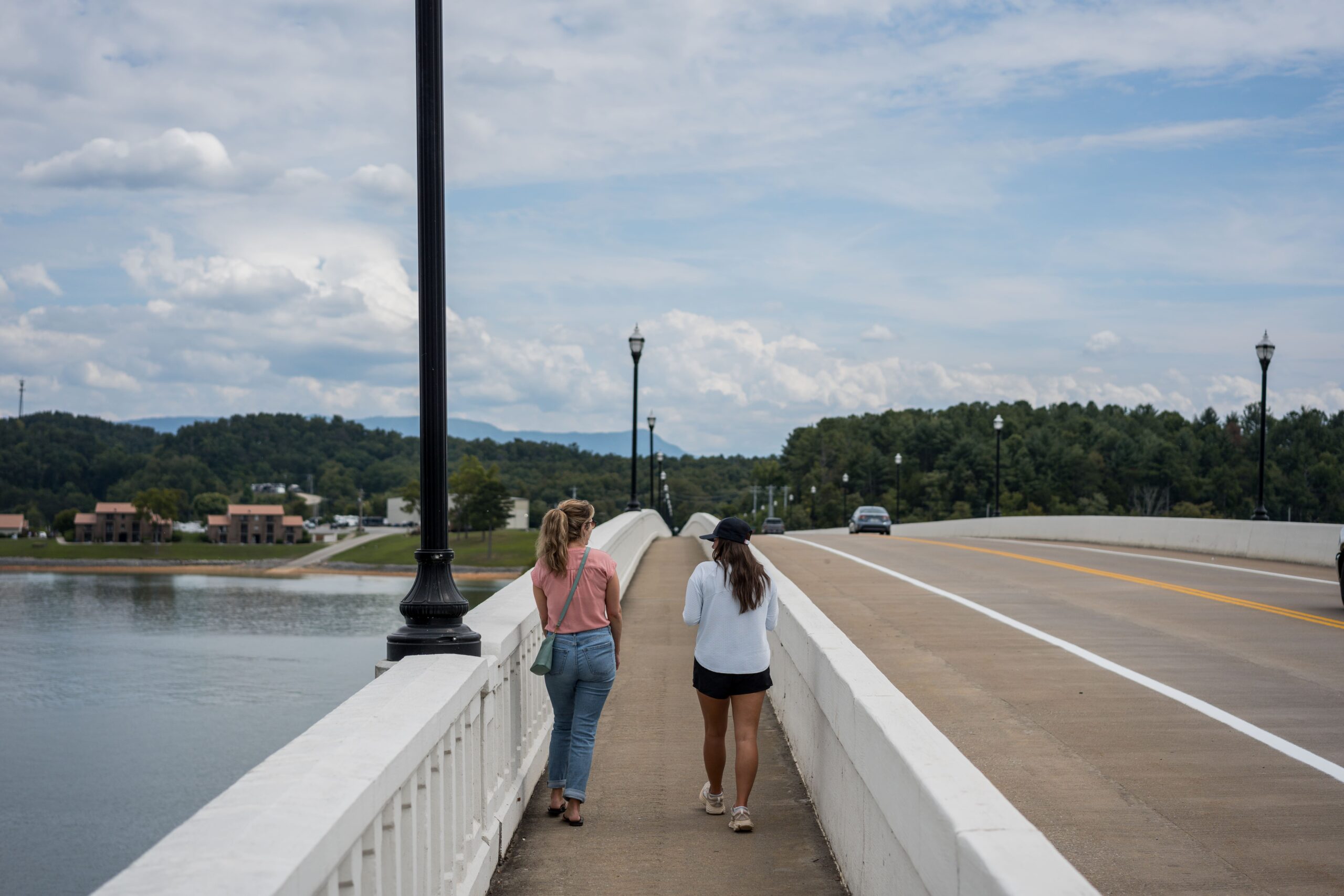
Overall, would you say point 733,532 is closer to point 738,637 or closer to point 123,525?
point 738,637

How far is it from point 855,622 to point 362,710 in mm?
10496

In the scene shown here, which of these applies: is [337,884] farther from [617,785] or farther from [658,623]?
[658,623]

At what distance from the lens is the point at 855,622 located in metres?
14.2

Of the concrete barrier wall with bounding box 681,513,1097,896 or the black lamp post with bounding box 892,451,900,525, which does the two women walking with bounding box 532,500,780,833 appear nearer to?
the concrete barrier wall with bounding box 681,513,1097,896

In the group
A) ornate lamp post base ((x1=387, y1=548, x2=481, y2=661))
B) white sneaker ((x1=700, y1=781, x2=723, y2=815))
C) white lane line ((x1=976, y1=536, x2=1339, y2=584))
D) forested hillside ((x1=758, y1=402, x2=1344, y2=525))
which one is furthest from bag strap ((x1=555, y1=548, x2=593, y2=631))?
forested hillside ((x1=758, y1=402, x2=1344, y2=525))

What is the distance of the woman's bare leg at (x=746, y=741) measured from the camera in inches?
268

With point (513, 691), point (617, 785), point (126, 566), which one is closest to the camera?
point (513, 691)

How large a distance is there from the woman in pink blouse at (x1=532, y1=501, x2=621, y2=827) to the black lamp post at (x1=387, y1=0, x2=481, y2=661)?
0.64 meters

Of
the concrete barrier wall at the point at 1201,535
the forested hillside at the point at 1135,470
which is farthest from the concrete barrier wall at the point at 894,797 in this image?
the forested hillside at the point at 1135,470

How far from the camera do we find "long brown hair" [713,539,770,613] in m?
6.75

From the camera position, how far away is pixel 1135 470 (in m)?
152

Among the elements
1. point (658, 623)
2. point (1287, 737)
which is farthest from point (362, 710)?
point (658, 623)

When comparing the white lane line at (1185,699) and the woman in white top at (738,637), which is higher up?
the woman in white top at (738,637)

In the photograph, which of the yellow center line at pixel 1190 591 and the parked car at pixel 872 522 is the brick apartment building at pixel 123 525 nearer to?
the parked car at pixel 872 522
